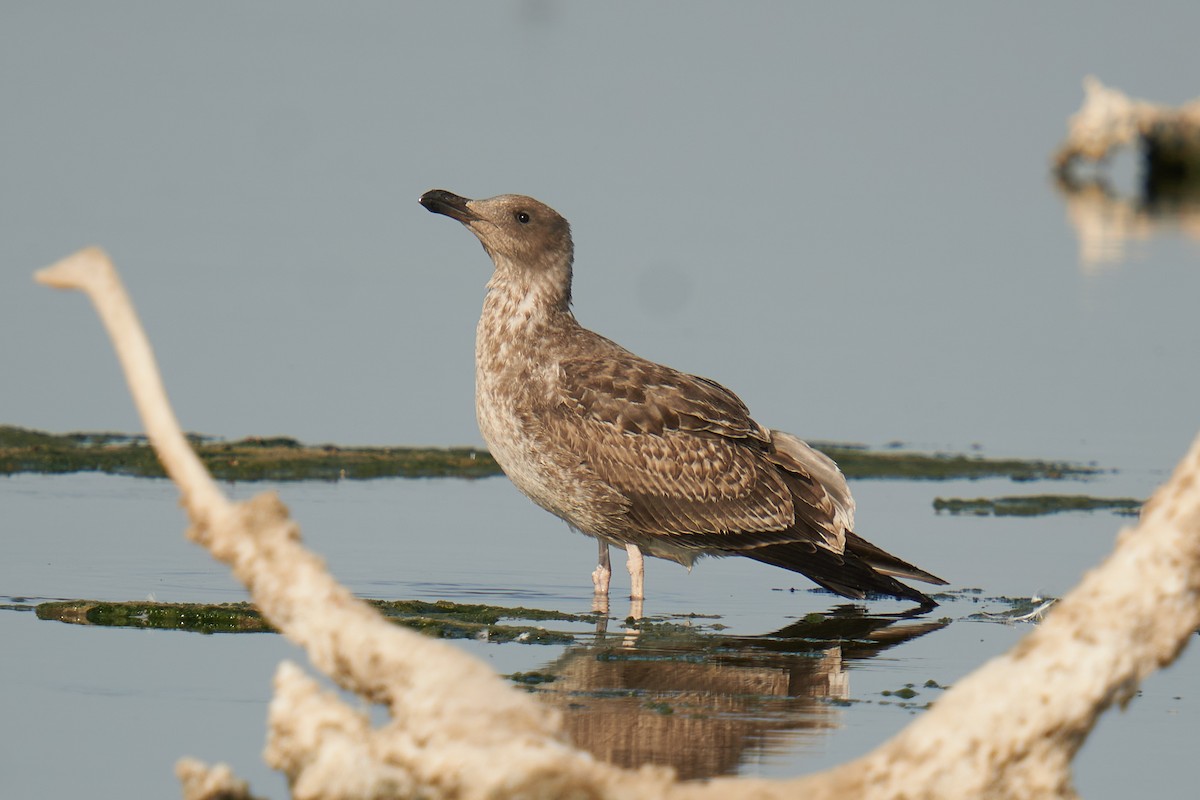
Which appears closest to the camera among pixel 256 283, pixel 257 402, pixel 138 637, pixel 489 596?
pixel 138 637

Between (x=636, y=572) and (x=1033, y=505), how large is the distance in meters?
4.32

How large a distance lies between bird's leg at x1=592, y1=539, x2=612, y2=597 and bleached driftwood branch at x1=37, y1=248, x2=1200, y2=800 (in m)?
5.86

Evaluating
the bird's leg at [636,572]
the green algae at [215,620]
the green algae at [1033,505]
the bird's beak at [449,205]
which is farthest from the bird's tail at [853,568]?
the green algae at [1033,505]

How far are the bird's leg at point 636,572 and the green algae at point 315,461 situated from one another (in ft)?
12.3

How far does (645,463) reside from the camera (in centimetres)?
1105

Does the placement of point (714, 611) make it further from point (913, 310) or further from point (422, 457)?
point (913, 310)

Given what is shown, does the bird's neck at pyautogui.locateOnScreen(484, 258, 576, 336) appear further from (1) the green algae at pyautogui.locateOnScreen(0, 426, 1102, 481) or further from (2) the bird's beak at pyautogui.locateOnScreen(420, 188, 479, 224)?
(1) the green algae at pyautogui.locateOnScreen(0, 426, 1102, 481)

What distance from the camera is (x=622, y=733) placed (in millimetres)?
7723

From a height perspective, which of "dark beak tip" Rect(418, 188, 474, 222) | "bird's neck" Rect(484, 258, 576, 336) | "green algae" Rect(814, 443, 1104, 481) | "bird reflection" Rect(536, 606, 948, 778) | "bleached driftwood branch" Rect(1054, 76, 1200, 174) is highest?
"bleached driftwood branch" Rect(1054, 76, 1200, 174)

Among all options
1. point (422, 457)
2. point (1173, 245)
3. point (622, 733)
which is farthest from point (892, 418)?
point (1173, 245)

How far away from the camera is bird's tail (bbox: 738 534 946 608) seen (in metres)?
11.0

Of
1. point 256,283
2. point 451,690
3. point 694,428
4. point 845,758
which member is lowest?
point 845,758

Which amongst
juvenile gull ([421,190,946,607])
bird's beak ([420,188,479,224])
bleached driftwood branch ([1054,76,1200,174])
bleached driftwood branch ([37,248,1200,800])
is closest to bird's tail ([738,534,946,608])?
juvenile gull ([421,190,946,607])

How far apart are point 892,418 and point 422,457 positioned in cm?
518
